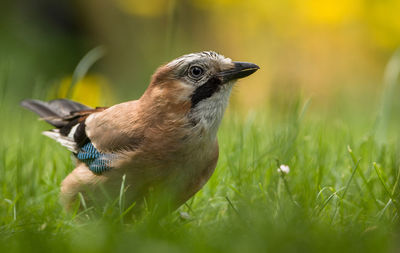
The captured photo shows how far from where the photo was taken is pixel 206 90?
3.15m

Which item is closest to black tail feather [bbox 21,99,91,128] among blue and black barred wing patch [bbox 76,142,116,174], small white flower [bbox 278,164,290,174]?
blue and black barred wing patch [bbox 76,142,116,174]

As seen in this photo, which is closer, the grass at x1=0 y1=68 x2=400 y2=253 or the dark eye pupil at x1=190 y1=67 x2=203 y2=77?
the grass at x1=0 y1=68 x2=400 y2=253

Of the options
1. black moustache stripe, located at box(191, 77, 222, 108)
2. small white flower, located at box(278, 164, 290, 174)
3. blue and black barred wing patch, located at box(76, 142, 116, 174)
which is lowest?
blue and black barred wing patch, located at box(76, 142, 116, 174)

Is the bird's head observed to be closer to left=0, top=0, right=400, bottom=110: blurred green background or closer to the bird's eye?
the bird's eye

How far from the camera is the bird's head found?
10.2 ft

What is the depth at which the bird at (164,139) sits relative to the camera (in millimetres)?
2963

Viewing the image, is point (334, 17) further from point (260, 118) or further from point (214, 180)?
point (214, 180)

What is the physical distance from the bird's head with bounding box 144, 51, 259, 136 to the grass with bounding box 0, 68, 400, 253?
33 cm

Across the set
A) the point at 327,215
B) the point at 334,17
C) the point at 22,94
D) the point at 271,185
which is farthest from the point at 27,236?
the point at 22,94

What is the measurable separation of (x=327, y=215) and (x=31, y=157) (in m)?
2.00

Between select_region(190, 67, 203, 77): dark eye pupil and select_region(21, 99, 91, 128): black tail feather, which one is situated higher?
select_region(190, 67, 203, 77): dark eye pupil

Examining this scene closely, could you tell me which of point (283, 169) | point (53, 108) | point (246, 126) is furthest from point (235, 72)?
point (53, 108)

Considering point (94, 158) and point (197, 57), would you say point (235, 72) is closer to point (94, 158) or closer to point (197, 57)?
point (197, 57)

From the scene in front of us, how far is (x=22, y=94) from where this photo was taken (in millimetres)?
9250
